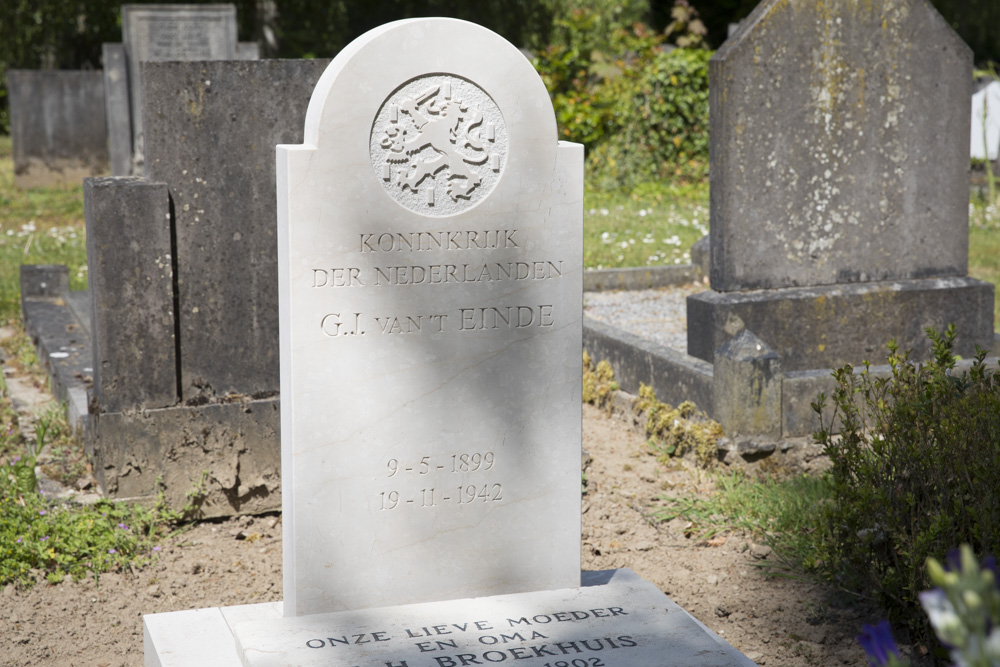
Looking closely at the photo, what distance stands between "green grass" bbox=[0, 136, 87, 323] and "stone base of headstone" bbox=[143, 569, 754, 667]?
18.7ft

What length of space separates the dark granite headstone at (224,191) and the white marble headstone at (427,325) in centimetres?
147

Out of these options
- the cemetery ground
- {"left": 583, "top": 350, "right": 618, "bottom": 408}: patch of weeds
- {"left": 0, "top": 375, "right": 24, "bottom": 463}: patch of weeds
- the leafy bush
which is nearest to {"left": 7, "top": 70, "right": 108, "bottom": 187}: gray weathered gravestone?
the leafy bush

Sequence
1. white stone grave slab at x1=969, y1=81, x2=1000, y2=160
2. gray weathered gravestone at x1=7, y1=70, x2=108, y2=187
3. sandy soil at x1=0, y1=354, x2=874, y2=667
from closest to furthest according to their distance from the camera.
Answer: sandy soil at x1=0, y1=354, x2=874, y2=667
white stone grave slab at x1=969, y1=81, x2=1000, y2=160
gray weathered gravestone at x1=7, y1=70, x2=108, y2=187

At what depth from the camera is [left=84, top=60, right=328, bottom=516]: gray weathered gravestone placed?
392 centimetres

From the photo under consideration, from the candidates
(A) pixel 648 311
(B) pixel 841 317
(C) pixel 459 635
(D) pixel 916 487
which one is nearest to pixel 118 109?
(A) pixel 648 311

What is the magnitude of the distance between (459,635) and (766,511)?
1665 millimetres

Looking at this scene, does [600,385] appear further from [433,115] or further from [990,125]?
[990,125]

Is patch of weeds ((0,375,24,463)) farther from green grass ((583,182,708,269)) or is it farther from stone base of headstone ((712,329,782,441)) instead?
green grass ((583,182,708,269))

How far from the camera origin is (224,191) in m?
4.01

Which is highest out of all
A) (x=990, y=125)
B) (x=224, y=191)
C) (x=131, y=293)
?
(x=990, y=125)

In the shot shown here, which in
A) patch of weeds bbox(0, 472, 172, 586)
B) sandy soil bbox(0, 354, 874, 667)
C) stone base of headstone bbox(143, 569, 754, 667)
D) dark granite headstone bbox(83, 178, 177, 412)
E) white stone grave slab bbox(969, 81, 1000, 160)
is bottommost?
sandy soil bbox(0, 354, 874, 667)

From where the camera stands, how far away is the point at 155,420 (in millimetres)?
4059

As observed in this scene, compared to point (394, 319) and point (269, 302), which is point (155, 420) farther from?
point (394, 319)

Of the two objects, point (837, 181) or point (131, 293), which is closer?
point (131, 293)
